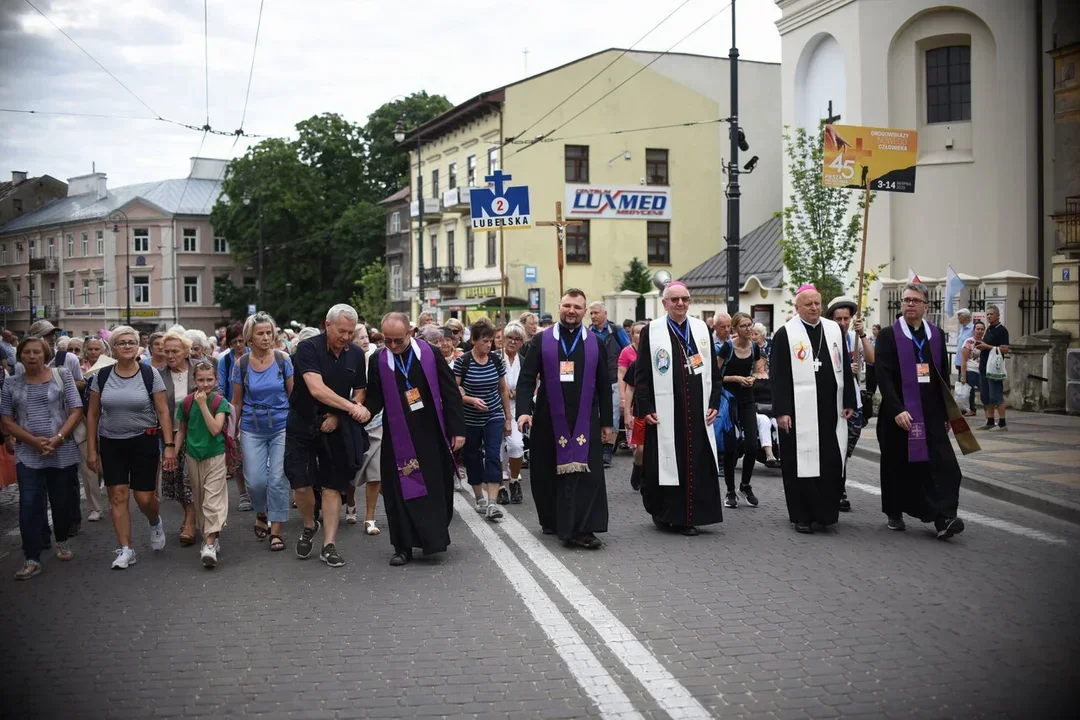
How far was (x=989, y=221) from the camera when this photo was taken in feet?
82.7

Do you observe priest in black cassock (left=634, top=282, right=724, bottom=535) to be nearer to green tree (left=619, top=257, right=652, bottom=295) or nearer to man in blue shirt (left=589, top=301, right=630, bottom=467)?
man in blue shirt (left=589, top=301, right=630, bottom=467)

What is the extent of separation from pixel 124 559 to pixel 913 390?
609 cm

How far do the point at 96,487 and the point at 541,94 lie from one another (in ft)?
111

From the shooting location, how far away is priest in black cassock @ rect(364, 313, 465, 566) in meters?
7.76

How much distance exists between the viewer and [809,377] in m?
8.73

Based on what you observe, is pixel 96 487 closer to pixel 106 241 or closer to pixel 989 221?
pixel 989 221

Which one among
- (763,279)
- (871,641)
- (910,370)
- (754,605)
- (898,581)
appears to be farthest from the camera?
(763,279)

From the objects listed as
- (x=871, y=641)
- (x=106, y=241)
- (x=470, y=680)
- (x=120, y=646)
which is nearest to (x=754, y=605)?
(x=871, y=641)

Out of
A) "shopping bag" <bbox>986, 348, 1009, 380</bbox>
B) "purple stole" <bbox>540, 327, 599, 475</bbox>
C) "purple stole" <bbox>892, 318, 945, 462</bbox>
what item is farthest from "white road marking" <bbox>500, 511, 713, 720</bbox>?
"shopping bag" <bbox>986, 348, 1009, 380</bbox>

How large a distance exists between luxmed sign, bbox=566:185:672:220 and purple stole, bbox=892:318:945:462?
20418mm

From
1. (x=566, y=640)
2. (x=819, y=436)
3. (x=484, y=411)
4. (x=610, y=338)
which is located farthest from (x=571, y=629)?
(x=610, y=338)

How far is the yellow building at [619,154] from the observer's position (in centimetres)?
4175

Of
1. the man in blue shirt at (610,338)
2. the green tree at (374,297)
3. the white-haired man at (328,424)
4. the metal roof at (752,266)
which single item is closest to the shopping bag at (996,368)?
the man in blue shirt at (610,338)

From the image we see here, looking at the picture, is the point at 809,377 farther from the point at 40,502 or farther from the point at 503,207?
the point at 503,207
